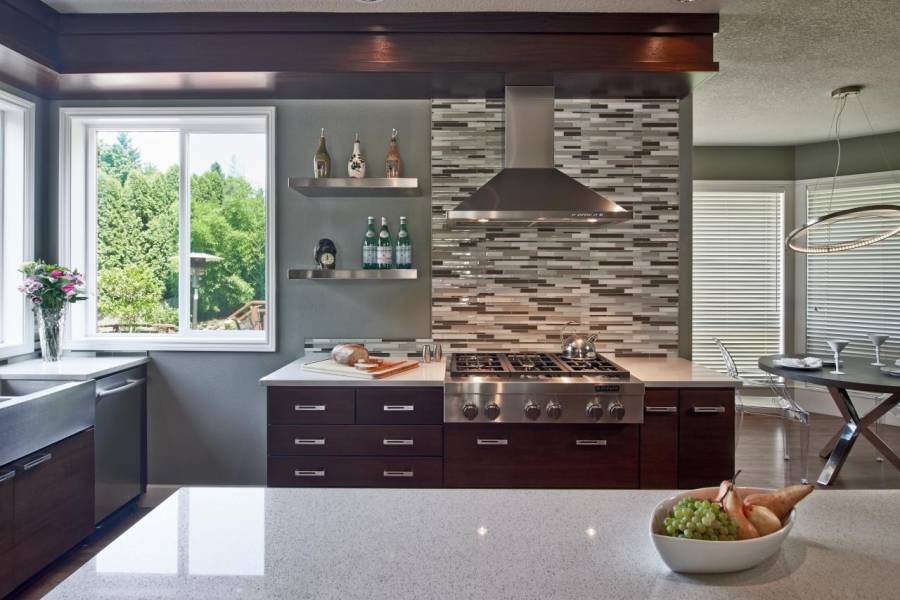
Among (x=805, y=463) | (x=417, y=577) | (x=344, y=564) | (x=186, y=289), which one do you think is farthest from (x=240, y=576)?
(x=805, y=463)

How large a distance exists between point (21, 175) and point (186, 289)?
3.47 feet

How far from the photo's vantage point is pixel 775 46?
329cm

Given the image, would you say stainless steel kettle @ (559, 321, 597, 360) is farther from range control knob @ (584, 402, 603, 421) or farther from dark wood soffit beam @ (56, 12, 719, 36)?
dark wood soffit beam @ (56, 12, 719, 36)

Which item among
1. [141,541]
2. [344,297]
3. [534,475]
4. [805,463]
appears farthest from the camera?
[805,463]

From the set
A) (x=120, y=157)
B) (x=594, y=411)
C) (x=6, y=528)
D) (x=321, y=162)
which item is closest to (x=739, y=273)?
(x=594, y=411)

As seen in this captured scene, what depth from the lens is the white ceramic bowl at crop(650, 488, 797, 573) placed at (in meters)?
0.93

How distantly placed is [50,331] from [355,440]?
1.81 metres

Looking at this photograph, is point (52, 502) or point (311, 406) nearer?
point (52, 502)

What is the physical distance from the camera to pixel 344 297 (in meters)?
3.45

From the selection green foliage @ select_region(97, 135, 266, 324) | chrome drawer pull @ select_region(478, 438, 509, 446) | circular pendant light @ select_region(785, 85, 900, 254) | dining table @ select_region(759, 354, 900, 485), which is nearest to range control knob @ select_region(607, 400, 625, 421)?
chrome drawer pull @ select_region(478, 438, 509, 446)

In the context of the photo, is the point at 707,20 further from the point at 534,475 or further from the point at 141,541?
the point at 141,541

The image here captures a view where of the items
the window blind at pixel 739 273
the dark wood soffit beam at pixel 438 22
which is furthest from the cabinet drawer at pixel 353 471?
the window blind at pixel 739 273

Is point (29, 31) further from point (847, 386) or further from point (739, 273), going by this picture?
point (739, 273)

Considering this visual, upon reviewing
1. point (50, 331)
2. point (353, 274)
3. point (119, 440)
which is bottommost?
point (119, 440)
